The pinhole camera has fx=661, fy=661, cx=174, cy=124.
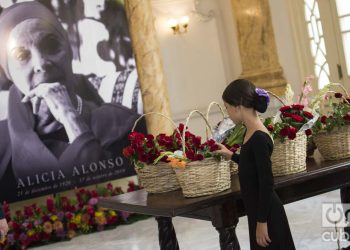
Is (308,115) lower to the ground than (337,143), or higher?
higher

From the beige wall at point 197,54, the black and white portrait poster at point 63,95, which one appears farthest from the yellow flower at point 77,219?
the beige wall at point 197,54

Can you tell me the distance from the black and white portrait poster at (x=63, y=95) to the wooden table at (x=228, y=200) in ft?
13.6

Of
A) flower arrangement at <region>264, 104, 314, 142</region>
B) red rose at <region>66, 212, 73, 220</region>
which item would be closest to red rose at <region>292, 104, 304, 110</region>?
flower arrangement at <region>264, 104, 314, 142</region>

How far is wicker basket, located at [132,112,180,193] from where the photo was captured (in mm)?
4023

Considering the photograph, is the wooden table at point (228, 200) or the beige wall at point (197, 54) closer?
the wooden table at point (228, 200)

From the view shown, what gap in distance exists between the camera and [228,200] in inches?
141

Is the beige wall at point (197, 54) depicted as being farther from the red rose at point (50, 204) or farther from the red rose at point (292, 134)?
the red rose at point (292, 134)

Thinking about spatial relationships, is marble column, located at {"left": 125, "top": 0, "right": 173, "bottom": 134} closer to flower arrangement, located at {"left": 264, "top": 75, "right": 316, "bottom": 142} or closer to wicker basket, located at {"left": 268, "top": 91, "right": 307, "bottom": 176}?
flower arrangement, located at {"left": 264, "top": 75, "right": 316, "bottom": 142}

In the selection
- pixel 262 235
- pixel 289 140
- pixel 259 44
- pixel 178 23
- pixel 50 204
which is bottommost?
pixel 50 204

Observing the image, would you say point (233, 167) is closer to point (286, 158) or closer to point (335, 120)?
point (286, 158)

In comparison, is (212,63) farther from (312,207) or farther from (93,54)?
(312,207)

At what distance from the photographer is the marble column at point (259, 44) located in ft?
33.1

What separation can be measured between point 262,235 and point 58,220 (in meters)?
5.07

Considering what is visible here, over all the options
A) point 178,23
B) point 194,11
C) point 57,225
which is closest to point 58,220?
point 57,225
